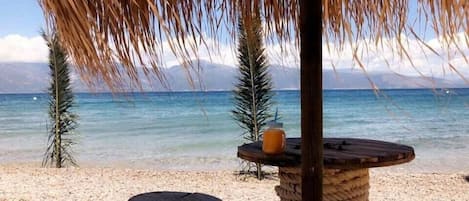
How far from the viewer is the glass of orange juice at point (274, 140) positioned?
7.30 ft

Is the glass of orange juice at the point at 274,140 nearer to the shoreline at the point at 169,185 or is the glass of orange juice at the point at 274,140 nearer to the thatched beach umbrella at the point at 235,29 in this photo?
the thatched beach umbrella at the point at 235,29

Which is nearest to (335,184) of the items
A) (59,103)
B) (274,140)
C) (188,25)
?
(274,140)

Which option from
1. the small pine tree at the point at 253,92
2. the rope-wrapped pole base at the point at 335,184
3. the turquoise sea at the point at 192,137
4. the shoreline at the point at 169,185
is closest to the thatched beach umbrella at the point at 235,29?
the turquoise sea at the point at 192,137

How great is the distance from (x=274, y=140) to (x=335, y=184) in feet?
1.44

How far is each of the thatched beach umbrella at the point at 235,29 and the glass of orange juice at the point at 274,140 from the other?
358 millimetres

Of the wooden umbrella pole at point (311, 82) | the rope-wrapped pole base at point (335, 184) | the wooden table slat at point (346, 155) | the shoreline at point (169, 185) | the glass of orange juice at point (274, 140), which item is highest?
the wooden umbrella pole at point (311, 82)

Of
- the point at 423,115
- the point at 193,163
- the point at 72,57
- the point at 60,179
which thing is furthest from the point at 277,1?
the point at 423,115

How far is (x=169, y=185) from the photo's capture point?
5.69 m

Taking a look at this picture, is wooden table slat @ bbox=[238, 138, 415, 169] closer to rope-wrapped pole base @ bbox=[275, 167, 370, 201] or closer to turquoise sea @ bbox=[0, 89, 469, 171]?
rope-wrapped pole base @ bbox=[275, 167, 370, 201]

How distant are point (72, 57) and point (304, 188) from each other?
2.34 feet

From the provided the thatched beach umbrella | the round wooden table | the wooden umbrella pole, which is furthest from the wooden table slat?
the wooden umbrella pole

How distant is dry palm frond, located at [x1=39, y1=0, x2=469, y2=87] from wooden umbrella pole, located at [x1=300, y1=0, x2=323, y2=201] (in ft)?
0.53

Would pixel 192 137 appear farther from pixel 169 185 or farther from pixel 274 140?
pixel 274 140

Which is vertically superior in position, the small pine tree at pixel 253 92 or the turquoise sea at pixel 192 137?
the small pine tree at pixel 253 92
